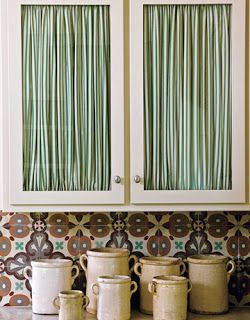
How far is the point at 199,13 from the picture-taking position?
265 centimetres

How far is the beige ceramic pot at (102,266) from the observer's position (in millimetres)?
2758

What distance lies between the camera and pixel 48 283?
9.04 feet

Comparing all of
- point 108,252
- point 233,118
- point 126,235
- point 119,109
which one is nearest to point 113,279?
point 108,252

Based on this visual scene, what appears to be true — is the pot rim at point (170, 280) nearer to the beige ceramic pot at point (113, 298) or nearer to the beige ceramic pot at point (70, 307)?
the beige ceramic pot at point (113, 298)

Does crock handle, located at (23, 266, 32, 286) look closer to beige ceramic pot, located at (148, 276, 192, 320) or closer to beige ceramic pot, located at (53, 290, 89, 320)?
beige ceramic pot, located at (53, 290, 89, 320)

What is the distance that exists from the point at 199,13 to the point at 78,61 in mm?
473

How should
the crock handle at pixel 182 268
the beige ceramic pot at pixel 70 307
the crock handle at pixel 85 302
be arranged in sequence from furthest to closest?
the crock handle at pixel 182 268 → the crock handle at pixel 85 302 → the beige ceramic pot at pixel 70 307

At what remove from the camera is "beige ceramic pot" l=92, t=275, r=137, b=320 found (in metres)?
2.64

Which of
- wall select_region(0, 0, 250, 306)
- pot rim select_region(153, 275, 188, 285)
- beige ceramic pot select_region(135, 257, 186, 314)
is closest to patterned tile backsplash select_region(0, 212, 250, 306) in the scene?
wall select_region(0, 0, 250, 306)

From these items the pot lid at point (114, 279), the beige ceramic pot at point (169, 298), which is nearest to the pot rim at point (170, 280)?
the beige ceramic pot at point (169, 298)

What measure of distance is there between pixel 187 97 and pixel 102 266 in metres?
0.71

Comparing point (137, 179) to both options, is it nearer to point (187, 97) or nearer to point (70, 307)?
point (187, 97)

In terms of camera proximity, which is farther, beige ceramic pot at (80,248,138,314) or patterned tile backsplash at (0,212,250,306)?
patterned tile backsplash at (0,212,250,306)

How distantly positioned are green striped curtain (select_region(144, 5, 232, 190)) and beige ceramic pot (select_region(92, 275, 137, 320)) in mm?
367
